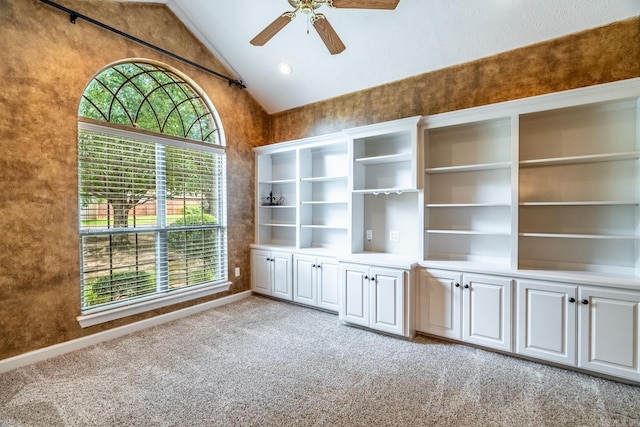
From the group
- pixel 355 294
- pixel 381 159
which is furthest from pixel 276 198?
pixel 355 294

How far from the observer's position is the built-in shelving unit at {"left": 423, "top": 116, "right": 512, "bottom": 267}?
3041 mm

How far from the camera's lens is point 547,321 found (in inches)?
101

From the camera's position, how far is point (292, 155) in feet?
15.0

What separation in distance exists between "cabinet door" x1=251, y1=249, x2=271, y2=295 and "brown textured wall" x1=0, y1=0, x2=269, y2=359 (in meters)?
1.72

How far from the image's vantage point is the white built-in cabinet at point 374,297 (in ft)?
10.2

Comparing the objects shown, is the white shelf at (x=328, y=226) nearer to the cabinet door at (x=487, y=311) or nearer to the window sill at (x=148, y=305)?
the window sill at (x=148, y=305)

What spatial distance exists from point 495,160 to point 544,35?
1.18 meters

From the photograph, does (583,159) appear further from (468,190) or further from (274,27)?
(274,27)

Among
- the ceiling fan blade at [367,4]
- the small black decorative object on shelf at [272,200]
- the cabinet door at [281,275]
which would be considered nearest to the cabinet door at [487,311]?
the cabinet door at [281,275]

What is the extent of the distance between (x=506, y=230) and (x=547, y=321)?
2.87 feet

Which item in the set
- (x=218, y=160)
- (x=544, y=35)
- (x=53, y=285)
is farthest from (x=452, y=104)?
(x=53, y=285)

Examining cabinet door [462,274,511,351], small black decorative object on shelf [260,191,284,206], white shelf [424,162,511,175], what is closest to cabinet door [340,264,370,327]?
cabinet door [462,274,511,351]

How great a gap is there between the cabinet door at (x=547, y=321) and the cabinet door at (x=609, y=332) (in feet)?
0.23

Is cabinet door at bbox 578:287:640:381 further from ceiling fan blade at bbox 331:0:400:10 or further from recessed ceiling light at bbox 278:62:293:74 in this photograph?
recessed ceiling light at bbox 278:62:293:74
